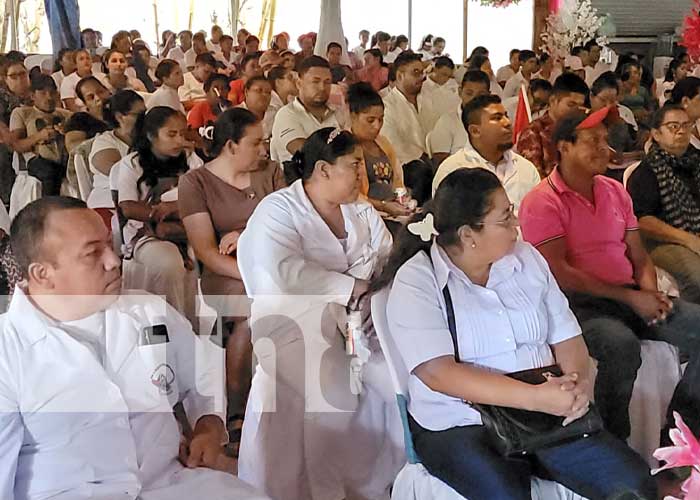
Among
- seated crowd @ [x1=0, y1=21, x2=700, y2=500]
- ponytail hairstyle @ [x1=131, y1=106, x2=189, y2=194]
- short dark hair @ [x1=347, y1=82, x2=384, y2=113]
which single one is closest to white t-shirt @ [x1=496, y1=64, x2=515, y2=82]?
seated crowd @ [x1=0, y1=21, x2=700, y2=500]

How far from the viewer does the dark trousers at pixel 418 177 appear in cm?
360

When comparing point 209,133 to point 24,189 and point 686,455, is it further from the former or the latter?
point 686,455

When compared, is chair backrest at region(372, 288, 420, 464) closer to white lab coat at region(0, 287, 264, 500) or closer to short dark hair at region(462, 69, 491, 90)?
white lab coat at region(0, 287, 264, 500)

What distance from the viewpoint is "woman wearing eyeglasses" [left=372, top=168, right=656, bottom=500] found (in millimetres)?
1463

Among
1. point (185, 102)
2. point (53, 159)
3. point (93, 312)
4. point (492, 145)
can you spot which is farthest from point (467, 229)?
point (185, 102)

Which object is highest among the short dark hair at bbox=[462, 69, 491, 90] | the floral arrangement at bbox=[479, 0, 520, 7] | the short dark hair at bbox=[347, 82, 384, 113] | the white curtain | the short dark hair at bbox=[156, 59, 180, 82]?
the floral arrangement at bbox=[479, 0, 520, 7]

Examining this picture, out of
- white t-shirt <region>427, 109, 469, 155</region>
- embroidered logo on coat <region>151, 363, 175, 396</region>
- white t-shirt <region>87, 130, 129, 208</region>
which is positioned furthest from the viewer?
white t-shirt <region>427, 109, 469, 155</region>

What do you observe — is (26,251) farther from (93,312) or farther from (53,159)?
(53,159)

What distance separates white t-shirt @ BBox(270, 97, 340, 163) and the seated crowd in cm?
1

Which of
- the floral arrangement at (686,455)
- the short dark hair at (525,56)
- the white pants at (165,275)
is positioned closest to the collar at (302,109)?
the white pants at (165,275)

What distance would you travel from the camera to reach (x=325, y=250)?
2.04m

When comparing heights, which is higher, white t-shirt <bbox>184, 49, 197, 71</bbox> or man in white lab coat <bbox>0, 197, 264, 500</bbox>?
white t-shirt <bbox>184, 49, 197, 71</bbox>

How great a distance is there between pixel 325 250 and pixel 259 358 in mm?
289

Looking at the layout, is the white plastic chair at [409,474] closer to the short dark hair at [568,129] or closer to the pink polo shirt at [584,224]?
the pink polo shirt at [584,224]
